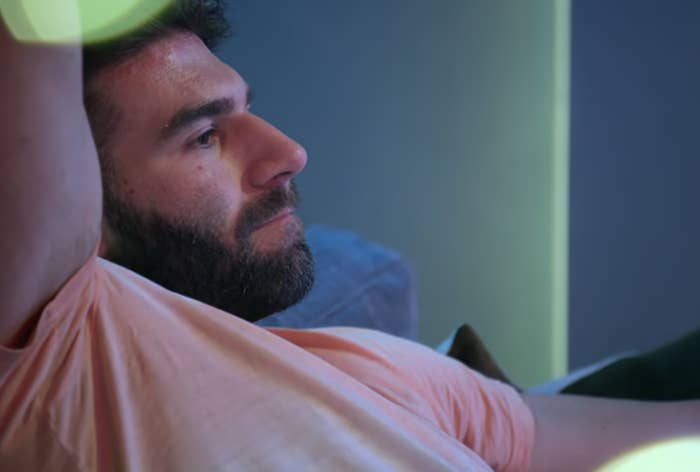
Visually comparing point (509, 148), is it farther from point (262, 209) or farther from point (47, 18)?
point (47, 18)

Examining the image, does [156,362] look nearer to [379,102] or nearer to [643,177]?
[379,102]

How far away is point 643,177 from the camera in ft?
4.91

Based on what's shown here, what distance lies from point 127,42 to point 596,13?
3.59ft

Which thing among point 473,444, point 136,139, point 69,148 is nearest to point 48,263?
point 69,148

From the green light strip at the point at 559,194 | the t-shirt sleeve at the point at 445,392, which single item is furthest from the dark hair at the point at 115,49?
the green light strip at the point at 559,194

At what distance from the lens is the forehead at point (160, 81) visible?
1.91 ft

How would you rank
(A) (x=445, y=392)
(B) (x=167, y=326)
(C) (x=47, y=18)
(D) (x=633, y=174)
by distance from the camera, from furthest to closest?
(D) (x=633, y=174)
(A) (x=445, y=392)
(B) (x=167, y=326)
(C) (x=47, y=18)

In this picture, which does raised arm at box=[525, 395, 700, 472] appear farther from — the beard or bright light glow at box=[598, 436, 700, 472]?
the beard

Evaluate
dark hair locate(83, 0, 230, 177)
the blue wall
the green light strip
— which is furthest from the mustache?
the blue wall

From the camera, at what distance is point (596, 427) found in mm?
782

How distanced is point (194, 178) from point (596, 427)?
0.47m

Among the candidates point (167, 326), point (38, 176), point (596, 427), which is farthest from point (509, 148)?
point (38, 176)

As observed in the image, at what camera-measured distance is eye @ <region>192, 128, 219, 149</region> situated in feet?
1.98

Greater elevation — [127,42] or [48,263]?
[127,42]
